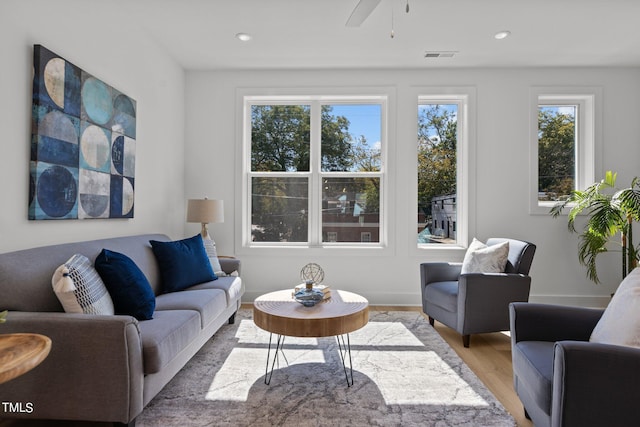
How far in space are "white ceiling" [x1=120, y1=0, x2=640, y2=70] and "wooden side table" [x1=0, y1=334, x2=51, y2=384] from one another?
2.62 m

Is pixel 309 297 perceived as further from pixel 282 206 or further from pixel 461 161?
pixel 461 161

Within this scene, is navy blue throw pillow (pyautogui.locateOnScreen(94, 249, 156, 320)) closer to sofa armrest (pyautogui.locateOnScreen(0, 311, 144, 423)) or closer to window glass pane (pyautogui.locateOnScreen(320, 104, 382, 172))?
sofa armrest (pyautogui.locateOnScreen(0, 311, 144, 423))

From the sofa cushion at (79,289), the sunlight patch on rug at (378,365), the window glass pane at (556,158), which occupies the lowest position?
the sunlight patch on rug at (378,365)

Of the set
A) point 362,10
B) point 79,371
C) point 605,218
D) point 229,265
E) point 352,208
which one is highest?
point 362,10

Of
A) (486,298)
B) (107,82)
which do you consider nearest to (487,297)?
(486,298)

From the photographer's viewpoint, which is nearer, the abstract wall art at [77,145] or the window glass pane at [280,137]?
the abstract wall art at [77,145]

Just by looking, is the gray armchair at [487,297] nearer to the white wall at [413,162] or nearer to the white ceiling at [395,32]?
the white wall at [413,162]

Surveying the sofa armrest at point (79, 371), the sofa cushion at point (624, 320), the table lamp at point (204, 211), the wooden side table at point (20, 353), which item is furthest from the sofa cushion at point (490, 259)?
the wooden side table at point (20, 353)

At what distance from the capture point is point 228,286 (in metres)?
3.01

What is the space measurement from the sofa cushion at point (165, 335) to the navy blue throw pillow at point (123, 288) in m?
0.08

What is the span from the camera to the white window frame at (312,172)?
4242 millimetres

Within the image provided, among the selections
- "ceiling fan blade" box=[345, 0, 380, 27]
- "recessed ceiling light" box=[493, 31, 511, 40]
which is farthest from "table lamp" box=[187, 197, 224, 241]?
"recessed ceiling light" box=[493, 31, 511, 40]

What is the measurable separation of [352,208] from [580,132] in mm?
2779

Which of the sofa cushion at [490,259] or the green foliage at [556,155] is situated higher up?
the green foliage at [556,155]
